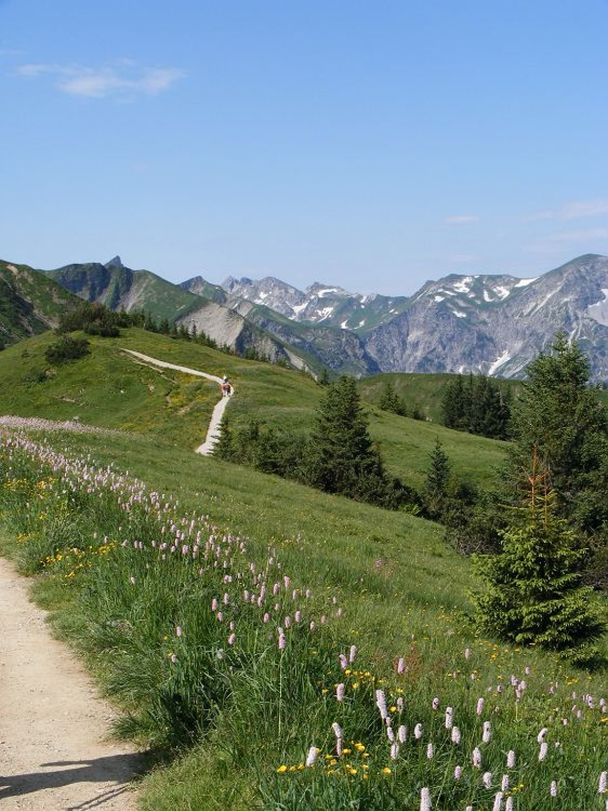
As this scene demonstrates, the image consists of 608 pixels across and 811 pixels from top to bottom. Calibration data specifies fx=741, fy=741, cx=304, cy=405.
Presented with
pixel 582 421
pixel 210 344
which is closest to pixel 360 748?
pixel 582 421

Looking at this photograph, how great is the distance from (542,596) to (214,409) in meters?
67.2

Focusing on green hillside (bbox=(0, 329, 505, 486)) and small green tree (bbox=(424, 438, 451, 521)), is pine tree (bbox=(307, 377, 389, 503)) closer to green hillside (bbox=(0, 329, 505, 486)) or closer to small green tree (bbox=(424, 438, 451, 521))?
small green tree (bbox=(424, 438, 451, 521))

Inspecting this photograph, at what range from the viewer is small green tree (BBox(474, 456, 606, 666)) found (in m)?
13.5

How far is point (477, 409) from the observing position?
164m

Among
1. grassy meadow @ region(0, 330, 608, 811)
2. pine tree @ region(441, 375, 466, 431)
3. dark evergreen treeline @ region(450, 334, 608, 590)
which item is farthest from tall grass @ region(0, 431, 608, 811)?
pine tree @ region(441, 375, 466, 431)

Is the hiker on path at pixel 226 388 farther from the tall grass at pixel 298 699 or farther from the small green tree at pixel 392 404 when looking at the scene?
the tall grass at pixel 298 699

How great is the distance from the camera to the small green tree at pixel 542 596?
44.4 ft

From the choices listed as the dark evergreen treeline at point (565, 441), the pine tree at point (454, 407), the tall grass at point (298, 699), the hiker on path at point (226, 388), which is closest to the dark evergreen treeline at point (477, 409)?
the pine tree at point (454, 407)

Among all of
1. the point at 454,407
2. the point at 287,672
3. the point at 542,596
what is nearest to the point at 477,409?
the point at 454,407

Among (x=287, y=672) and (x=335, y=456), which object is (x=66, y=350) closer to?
(x=335, y=456)

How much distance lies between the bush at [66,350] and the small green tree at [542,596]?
9595cm

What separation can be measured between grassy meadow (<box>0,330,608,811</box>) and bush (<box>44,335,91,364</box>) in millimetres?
88382

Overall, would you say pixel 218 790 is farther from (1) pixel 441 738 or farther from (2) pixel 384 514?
(2) pixel 384 514

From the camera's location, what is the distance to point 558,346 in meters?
47.0
